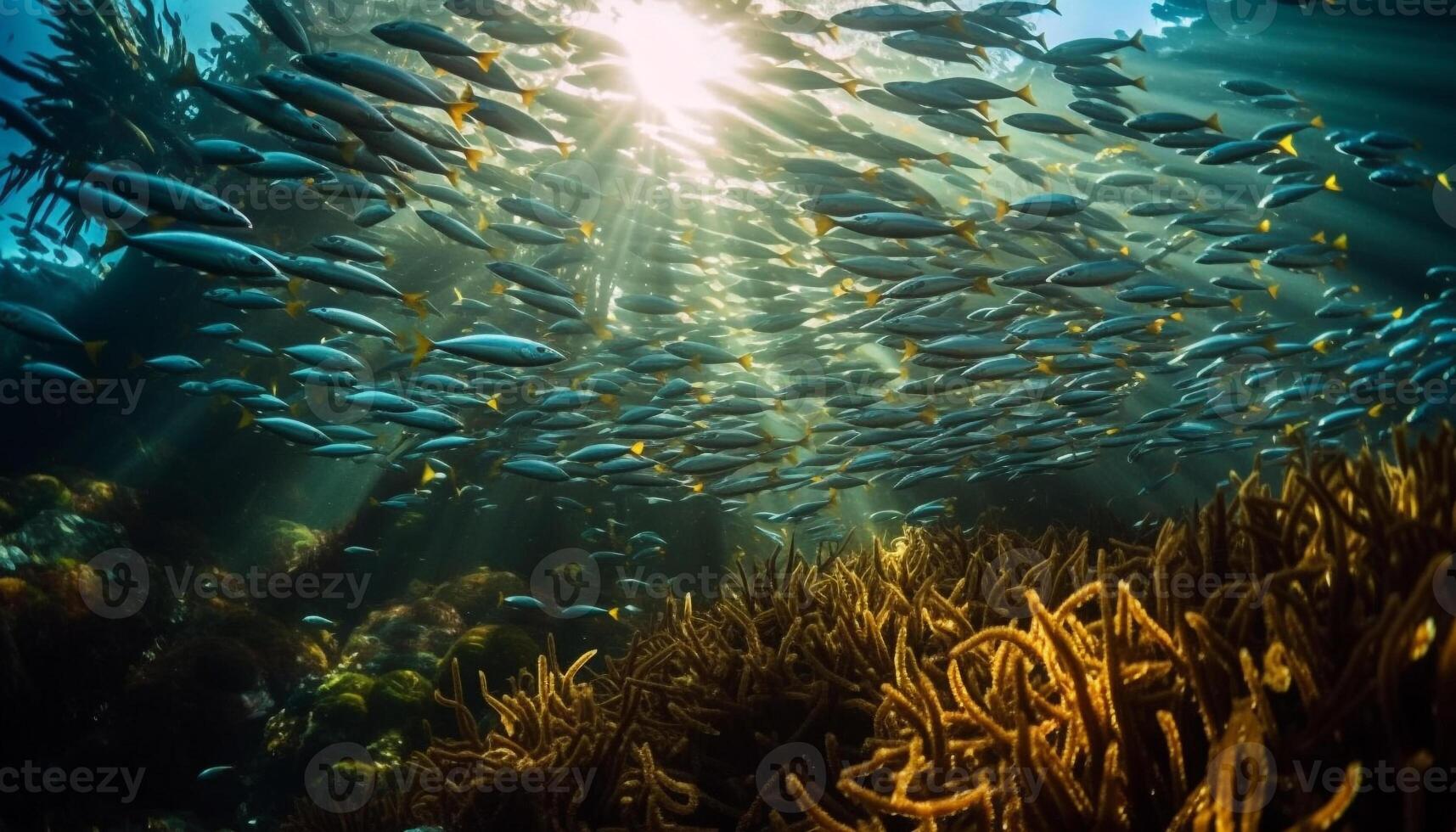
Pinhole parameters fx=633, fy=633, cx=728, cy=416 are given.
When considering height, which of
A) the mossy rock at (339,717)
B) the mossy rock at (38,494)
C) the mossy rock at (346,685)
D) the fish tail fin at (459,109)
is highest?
the fish tail fin at (459,109)

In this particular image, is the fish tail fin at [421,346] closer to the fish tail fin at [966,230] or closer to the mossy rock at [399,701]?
the mossy rock at [399,701]

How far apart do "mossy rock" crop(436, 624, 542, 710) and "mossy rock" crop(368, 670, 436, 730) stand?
0.38 m

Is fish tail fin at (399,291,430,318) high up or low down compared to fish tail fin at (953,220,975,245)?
down

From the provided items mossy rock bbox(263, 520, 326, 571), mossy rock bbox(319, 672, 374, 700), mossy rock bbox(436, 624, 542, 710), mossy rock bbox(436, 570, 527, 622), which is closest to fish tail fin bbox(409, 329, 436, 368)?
mossy rock bbox(436, 624, 542, 710)

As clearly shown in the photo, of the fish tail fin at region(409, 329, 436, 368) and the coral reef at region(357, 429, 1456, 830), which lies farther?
the fish tail fin at region(409, 329, 436, 368)

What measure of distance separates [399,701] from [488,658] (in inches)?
37.3

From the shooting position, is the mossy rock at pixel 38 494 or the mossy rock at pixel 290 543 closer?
the mossy rock at pixel 38 494

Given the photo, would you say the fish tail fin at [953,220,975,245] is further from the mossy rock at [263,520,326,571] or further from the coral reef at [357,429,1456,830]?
the mossy rock at [263,520,326,571]

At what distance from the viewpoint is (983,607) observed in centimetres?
299

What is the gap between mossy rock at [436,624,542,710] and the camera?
719 centimetres

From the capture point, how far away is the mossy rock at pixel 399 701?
6.63m

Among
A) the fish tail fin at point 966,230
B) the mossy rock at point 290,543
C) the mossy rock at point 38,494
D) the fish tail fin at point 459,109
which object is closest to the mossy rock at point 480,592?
the mossy rock at point 290,543

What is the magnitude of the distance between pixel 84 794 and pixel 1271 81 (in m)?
24.0

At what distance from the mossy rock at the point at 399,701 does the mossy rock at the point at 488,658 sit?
385 millimetres
